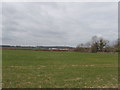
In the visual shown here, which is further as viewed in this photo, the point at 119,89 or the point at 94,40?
the point at 94,40

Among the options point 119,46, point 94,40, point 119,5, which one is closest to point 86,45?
point 94,40

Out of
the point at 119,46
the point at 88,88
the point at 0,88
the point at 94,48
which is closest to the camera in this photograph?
the point at 0,88

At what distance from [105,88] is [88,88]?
25.5 inches

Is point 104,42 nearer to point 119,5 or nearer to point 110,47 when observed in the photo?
point 110,47

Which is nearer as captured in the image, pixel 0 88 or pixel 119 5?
pixel 0 88

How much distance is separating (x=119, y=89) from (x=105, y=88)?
503 mm

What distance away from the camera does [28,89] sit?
646cm

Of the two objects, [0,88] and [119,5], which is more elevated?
[119,5]

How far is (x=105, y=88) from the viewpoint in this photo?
267 inches

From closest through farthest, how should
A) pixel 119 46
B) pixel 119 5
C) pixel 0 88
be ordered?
pixel 0 88, pixel 119 5, pixel 119 46

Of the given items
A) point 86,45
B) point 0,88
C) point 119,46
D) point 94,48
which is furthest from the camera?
point 86,45

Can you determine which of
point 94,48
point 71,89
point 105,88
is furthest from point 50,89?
point 94,48

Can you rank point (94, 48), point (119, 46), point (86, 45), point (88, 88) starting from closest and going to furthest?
point (88, 88) < point (119, 46) < point (94, 48) < point (86, 45)

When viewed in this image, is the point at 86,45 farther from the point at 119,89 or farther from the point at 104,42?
the point at 119,89
